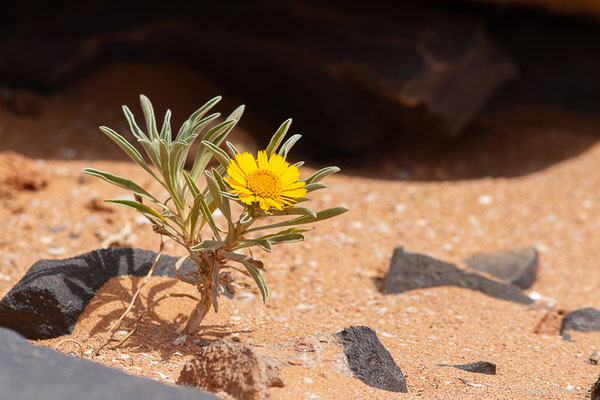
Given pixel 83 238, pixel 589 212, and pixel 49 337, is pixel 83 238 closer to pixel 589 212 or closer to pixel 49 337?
pixel 49 337

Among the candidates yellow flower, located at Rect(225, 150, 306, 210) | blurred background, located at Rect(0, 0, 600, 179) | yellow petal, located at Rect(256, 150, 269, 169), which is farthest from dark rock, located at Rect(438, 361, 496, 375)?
blurred background, located at Rect(0, 0, 600, 179)

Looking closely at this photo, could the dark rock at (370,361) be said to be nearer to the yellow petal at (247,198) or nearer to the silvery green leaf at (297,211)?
the silvery green leaf at (297,211)

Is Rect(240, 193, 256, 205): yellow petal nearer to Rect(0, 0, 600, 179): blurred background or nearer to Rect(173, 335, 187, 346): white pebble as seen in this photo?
Rect(173, 335, 187, 346): white pebble

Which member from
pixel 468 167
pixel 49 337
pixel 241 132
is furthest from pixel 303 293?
pixel 468 167

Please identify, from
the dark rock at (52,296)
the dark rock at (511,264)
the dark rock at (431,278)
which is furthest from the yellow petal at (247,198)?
the dark rock at (511,264)

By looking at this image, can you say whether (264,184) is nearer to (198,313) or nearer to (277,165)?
(277,165)

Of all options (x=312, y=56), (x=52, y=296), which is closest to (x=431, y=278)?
(x=52, y=296)
